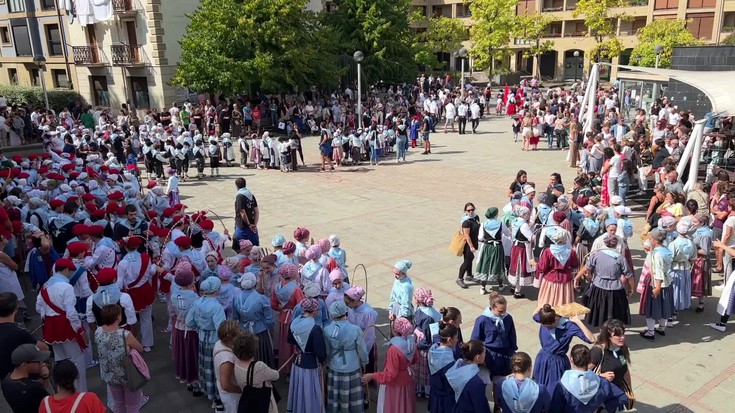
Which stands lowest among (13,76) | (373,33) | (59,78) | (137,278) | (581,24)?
(137,278)

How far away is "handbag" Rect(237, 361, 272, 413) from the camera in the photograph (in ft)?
16.8

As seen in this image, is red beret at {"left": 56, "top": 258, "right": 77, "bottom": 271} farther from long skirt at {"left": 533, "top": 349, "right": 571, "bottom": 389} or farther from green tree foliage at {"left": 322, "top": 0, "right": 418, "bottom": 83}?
green tree foliage at {"left": 322, "top": 0, "right": 418, "bottom": 83}

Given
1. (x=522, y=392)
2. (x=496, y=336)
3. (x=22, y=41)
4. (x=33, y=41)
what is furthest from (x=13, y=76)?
(x=522, y=392)

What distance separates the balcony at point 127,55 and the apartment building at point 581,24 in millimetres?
29910

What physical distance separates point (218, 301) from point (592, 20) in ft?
143

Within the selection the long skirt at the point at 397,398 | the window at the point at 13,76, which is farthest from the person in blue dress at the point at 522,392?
the window at the point at 13,76

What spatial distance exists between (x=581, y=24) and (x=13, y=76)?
4782cm

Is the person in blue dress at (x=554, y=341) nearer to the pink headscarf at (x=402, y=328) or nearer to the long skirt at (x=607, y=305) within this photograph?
the pink headscarf at (x=402, y=328)

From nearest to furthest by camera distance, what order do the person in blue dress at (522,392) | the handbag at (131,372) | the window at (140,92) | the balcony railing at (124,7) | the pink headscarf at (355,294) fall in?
1. the person in blue dress at (522,392)
2. the handbag at (131,372)
3. the pink headscarf at (355,294)
4. the balcony railing at (124,7)
5. the window at (140,92)

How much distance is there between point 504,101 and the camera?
111 ft

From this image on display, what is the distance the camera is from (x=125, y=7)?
3070cm

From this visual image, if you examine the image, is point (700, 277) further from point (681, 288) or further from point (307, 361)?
point (307, 361)

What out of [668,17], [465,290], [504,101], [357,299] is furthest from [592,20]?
[357,299]

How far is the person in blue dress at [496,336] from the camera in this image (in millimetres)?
6113
